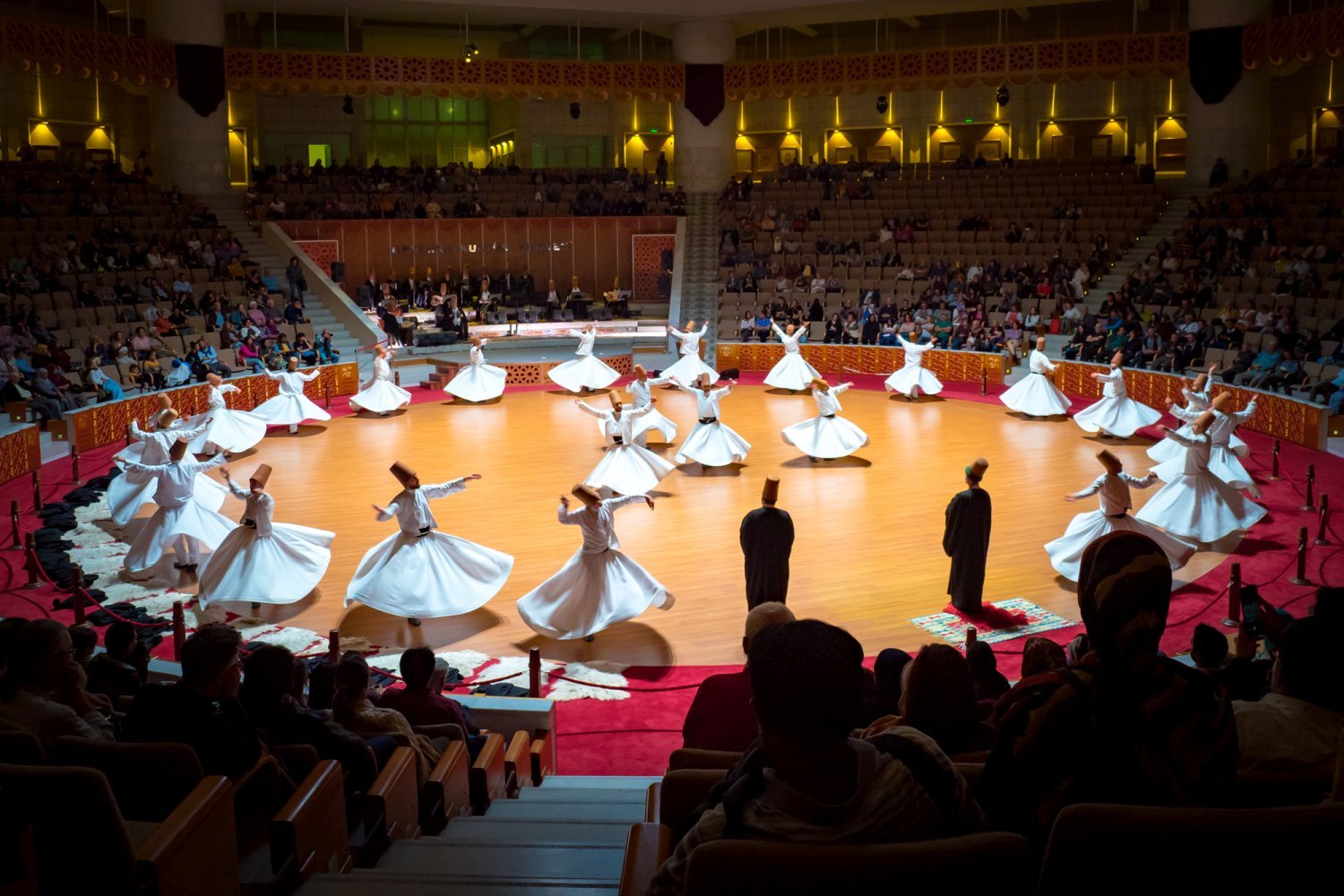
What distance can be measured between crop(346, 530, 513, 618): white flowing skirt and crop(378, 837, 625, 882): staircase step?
217 inches

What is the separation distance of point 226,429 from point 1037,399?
40.9 ft

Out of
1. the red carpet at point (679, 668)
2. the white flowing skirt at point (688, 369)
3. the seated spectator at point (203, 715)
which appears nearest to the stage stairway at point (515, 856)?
the seated spectator at point (203, 715)

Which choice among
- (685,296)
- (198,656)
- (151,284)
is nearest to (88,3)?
(151,284)

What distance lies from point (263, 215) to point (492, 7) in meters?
8.11

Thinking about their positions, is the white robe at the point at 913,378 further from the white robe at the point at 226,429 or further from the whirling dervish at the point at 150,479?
the whirling dervish at the point at 150,479

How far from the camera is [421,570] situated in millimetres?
9625

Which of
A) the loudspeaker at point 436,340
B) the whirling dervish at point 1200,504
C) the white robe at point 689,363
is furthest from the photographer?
the loudspeaker at point 436,340

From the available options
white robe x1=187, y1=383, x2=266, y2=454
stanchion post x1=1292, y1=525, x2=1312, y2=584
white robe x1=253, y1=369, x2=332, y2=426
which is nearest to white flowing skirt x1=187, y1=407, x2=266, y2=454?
white robe x1=187, y1=383, x2=266, y2=454

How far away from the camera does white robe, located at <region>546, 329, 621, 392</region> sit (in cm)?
2231

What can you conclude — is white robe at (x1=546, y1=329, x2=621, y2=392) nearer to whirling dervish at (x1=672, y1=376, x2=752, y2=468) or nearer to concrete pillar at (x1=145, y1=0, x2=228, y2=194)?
whirling dervish at (x1=672, y1=376, x2=752, y2=468)

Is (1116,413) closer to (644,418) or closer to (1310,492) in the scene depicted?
(1310,492)

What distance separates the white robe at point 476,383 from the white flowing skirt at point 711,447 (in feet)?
23.0

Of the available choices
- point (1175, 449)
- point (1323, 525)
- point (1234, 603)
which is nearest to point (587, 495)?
point (1234, 603)

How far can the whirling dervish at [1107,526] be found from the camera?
1008cm
